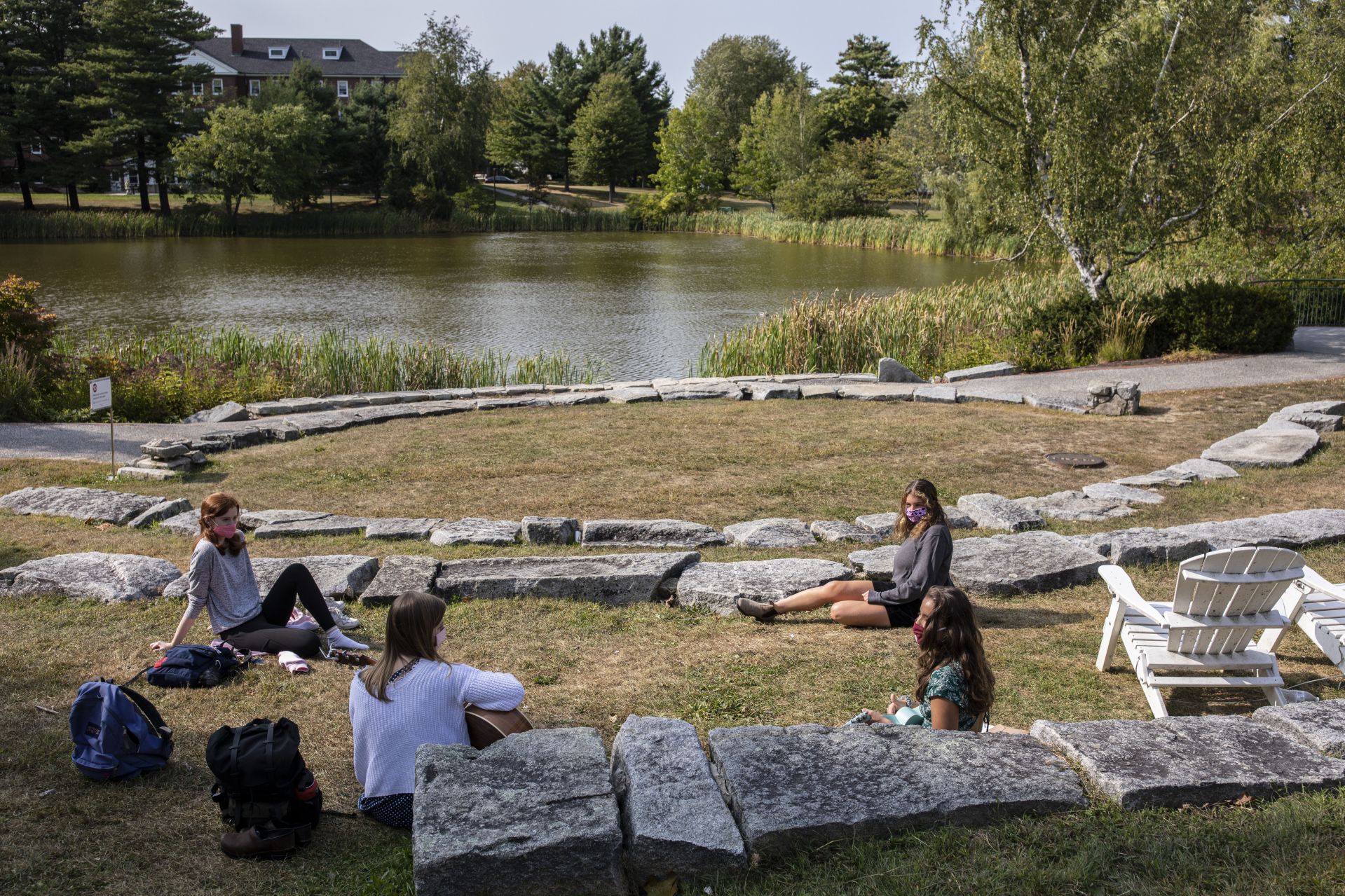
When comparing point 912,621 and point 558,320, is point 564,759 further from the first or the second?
point 558,320

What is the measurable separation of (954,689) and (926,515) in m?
2.17

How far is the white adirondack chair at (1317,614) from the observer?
5918mm

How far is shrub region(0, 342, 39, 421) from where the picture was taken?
1449 cm

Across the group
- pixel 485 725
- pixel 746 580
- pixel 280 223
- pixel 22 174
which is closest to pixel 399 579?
pixel 746 580

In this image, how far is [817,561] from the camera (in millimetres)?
7602

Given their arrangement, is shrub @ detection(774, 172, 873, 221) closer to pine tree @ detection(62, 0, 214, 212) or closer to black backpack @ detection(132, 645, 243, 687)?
pine tree @ detection(62, 0, 214, 212)

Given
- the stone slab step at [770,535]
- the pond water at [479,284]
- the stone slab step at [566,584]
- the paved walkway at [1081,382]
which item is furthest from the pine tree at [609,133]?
the stone slab step at [566,584]

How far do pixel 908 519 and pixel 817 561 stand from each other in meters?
0.88

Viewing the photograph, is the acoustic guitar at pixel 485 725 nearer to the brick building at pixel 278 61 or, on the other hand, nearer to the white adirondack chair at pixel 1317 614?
the white adirondack chair at pixel 1317 614

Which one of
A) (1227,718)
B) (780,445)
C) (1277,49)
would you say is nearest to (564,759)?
(1227,718)

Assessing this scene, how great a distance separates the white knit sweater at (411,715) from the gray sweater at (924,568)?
9.95 feet

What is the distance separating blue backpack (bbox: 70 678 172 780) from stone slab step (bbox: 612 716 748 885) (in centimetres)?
207

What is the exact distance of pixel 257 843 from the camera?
12.8ft

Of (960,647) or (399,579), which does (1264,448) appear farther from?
(399,579)
